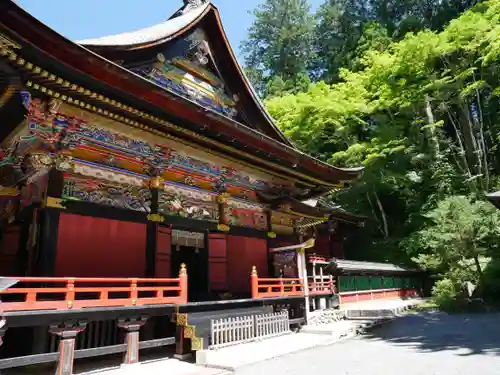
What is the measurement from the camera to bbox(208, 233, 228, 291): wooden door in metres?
10.7

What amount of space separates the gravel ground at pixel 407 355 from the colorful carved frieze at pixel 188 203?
170 inches

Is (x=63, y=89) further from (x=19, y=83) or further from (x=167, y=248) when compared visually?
(x=167, y=248)

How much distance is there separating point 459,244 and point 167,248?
14.2 m

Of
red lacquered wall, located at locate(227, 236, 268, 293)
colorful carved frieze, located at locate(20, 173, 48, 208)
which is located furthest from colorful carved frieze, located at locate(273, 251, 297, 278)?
colorful carved frieze, located at locate(20, 173, 48, 208)

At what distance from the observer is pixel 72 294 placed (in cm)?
634

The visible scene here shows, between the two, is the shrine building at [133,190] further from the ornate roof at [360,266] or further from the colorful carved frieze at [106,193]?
the ornate roof at [360,266]

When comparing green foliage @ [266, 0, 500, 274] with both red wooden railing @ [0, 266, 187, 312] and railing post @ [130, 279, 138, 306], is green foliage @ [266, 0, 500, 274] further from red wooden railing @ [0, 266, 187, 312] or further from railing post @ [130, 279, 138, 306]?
railing post @ [130, 279, 138, 306]

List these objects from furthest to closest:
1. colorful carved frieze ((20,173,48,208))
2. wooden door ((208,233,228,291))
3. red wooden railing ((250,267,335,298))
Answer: wooden door ((208,233,228,291))
red wooden railing ((250,267,335,298))
colorful carved frieze ((20,173,48,208))

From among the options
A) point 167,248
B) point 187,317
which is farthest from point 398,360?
point 167,248

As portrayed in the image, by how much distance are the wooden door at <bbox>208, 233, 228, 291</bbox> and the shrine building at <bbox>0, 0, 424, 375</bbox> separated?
0.03 meters

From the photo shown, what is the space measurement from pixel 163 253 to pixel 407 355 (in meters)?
6.06

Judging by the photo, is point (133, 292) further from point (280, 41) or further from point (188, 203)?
point (280, 41)

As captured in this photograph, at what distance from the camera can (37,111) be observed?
6.92 m

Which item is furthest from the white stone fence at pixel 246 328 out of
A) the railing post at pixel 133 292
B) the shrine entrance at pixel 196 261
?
the railing post at pixel 133 292
